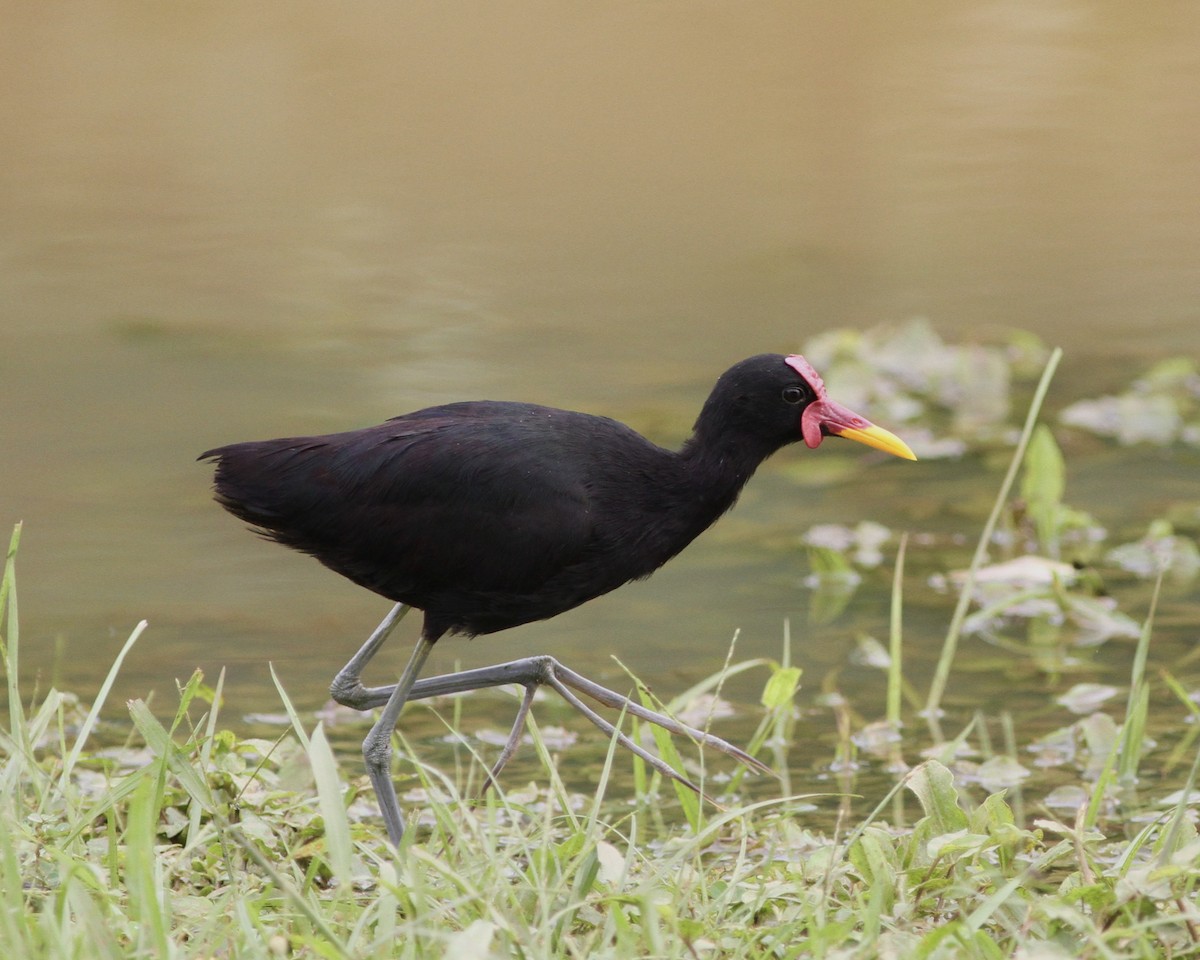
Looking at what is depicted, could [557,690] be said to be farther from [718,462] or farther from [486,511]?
[718,462]

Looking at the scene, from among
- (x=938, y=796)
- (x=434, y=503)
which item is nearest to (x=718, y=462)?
(x=434, y=503)

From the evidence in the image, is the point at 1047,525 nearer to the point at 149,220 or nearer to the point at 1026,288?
the point at 1026,288

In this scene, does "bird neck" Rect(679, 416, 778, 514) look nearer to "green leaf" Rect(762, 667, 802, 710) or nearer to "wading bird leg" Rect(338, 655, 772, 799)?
"green leaf" Rect(762, 667, 802, 710)

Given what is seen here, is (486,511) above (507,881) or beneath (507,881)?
above

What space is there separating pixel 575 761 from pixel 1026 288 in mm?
5959

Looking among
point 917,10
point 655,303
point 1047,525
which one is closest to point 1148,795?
point 1047,525

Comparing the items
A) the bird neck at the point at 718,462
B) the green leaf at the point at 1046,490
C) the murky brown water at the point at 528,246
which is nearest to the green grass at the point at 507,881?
the bird neck at the point at 718,462

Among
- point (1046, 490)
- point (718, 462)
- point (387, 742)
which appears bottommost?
point (1046, 490)

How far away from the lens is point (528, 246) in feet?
36.6

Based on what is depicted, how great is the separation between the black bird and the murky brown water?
1.63 m

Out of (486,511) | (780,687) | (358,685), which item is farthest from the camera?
(358,685)

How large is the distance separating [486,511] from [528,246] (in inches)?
284

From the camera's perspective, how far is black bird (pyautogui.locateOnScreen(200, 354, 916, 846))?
411 cm

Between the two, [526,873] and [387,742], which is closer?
[526,873]
